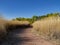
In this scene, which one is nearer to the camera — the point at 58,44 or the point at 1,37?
the point at 58,44

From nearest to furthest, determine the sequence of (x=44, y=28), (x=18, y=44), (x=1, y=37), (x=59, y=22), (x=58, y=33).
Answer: (x=18, y=44) → (x=1, y=37) → (x=58, y=33) → (x=59, y=22) → (x=44, y=28)

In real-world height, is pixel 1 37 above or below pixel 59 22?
below

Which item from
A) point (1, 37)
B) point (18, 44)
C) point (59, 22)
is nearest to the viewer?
point (18, 44)

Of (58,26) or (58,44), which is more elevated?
(58,26)

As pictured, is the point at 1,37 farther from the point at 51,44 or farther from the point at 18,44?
the point at 51,44

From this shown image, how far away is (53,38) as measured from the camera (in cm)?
1172

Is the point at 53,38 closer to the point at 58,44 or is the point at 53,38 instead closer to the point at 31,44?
the point at 58,44

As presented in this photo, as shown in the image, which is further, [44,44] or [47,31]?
[47,31]

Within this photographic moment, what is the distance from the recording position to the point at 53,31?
12.5 metres

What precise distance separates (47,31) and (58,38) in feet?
7.16

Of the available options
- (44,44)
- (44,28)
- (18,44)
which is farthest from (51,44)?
(44,28)

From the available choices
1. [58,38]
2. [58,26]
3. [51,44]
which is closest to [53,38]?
[58,38]

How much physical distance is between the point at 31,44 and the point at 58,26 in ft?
12.5

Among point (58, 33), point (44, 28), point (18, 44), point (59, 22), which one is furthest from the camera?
point (44, 28)
